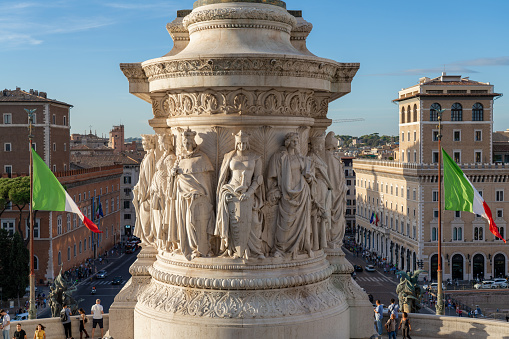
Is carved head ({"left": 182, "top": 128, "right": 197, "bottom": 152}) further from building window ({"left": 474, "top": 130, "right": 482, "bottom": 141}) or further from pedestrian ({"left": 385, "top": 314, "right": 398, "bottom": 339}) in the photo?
building window ({"left": 474, "top": 130, "right": 482, "bottom": 141})

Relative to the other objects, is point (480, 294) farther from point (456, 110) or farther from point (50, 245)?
point (50, 245)

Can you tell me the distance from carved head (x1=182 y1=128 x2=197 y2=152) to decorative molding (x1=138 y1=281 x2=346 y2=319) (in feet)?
6.22

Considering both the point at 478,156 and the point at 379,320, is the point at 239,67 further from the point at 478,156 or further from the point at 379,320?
the point at 478,156

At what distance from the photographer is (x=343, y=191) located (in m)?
10.4

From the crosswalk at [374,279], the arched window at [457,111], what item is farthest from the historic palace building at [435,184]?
the crosswalk at [374,279]

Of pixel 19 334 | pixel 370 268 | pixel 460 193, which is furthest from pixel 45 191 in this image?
pixel 370 268

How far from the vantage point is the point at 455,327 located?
11.3m

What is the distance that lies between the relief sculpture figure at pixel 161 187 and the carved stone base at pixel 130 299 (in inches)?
31.2

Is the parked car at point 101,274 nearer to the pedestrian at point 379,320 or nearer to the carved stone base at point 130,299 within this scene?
the pedestrian at point 379,320

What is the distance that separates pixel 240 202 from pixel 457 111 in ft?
232

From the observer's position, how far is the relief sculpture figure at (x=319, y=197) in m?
9.30

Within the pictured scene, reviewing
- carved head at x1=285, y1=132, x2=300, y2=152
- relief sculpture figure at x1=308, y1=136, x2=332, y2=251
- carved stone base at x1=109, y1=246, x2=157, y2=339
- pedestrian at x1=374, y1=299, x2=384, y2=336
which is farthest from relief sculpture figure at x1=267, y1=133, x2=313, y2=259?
pedestrian at x1=374, y1=299, x2=384, y2=336

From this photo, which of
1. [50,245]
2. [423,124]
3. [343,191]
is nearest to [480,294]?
[423,124]

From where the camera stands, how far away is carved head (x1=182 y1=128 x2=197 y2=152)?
8.94 metres
